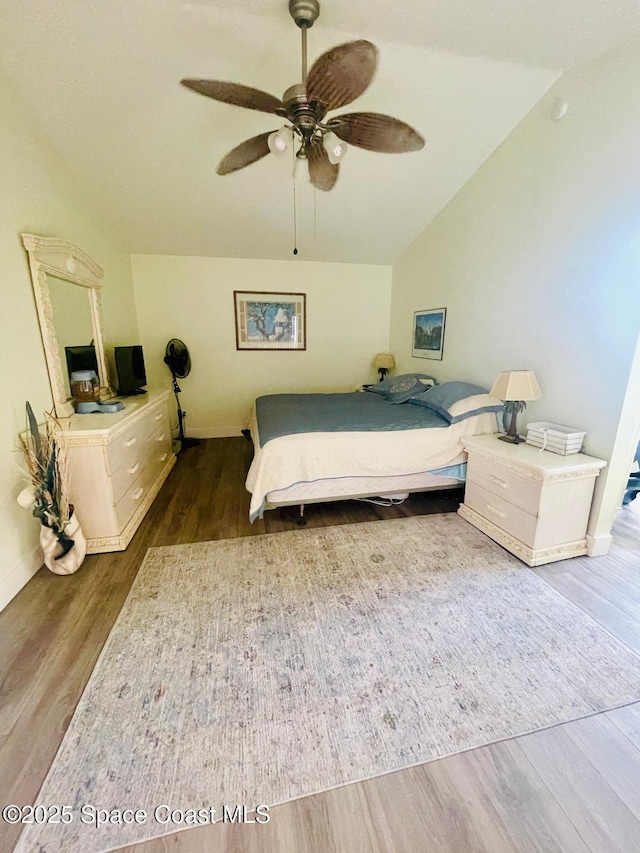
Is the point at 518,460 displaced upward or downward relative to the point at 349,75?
downward

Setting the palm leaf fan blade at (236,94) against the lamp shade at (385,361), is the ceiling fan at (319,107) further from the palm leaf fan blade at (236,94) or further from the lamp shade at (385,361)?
the lamp shade at (385,361)

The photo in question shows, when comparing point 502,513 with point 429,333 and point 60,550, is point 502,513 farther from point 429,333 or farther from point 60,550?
point 60,550

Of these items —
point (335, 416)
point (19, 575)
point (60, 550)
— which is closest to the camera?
point (19, 575)

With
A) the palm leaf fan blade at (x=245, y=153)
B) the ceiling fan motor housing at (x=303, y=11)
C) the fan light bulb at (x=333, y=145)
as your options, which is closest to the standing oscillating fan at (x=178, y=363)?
the palm leaf fan blade at (x=245, y=153)

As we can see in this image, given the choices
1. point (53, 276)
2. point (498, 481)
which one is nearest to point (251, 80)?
point (53, 276)

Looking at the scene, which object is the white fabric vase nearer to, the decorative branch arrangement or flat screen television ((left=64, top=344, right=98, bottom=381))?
the decorative branch arrangement

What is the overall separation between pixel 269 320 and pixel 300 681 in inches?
160

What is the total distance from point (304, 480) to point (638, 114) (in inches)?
112

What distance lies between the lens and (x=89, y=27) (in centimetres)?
188

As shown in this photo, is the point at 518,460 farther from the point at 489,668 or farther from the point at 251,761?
the point at 251,761

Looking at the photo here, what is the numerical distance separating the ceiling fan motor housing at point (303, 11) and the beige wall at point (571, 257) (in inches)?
68.1

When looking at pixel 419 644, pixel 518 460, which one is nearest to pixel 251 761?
pixel 419 644

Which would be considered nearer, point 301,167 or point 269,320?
point 301,167

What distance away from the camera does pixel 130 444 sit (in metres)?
2.62
